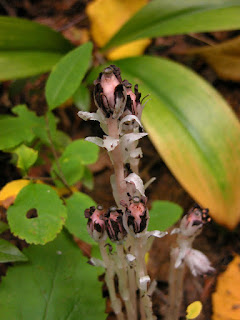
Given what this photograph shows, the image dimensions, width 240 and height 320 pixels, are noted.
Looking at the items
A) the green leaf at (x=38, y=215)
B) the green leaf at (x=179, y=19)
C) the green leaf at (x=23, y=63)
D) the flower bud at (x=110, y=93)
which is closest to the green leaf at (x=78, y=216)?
the green leaf at (x=38, y=215)

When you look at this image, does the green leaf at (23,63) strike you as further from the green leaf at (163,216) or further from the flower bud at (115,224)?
the flower bud at (115,224)

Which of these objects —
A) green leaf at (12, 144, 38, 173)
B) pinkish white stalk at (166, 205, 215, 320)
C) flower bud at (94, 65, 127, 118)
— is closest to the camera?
flower bud at (94, 65, 127, 118)

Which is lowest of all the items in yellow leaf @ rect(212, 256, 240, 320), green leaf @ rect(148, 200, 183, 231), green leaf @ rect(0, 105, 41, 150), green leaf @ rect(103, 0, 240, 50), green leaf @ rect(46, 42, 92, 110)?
yellow leaf @ rect(212, 256, 240, 320)

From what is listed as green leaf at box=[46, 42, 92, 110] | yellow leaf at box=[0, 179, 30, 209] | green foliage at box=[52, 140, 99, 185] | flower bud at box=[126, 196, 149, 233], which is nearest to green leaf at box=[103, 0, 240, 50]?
green leaf at box=[46, 42, 92, 110]

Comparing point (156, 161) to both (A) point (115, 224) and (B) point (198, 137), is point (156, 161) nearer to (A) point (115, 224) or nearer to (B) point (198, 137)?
(B) point (198, 137)

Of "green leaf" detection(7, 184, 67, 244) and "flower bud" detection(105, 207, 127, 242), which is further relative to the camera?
"green leaf" detection(7, 184, 67, 244)

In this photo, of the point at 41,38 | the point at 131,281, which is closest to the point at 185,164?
the point at 131,281

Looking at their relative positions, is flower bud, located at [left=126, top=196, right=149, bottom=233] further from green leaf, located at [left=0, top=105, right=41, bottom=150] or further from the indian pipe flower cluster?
green leaf, located at [left=0, top=105, right=41, bottom=150]

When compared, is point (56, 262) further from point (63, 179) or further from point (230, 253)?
point (230, 253)
